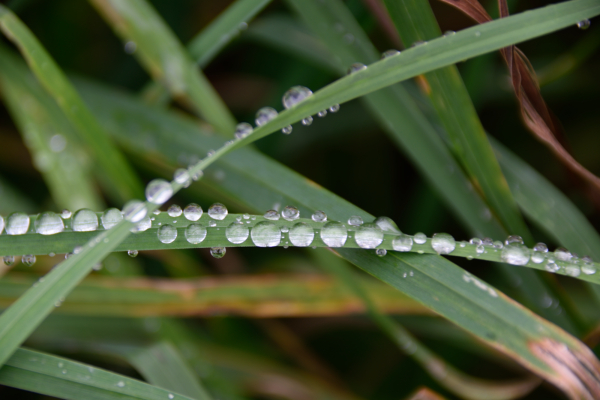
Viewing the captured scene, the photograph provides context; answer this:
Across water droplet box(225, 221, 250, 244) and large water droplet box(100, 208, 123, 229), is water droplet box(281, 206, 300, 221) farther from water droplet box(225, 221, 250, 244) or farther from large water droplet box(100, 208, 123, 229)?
large water droplet box(100, 208, 123, 229)

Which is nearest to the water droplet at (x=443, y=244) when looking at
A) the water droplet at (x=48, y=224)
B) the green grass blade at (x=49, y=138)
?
the water droplet at (x=48, y=224)

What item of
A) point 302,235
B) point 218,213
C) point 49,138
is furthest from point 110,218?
point 49,138

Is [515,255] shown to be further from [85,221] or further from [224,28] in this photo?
[224,28]

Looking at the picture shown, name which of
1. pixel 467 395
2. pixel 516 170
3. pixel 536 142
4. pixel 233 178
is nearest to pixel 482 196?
pixel 516 170

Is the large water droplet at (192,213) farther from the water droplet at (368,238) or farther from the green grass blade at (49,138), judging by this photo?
the green grass blade at (49,138)

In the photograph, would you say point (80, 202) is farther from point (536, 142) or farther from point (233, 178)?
point (536, 142)

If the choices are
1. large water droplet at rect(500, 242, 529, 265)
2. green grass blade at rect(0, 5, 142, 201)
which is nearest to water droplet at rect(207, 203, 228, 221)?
large water droplet at rect(500, 242, 529, 265)
